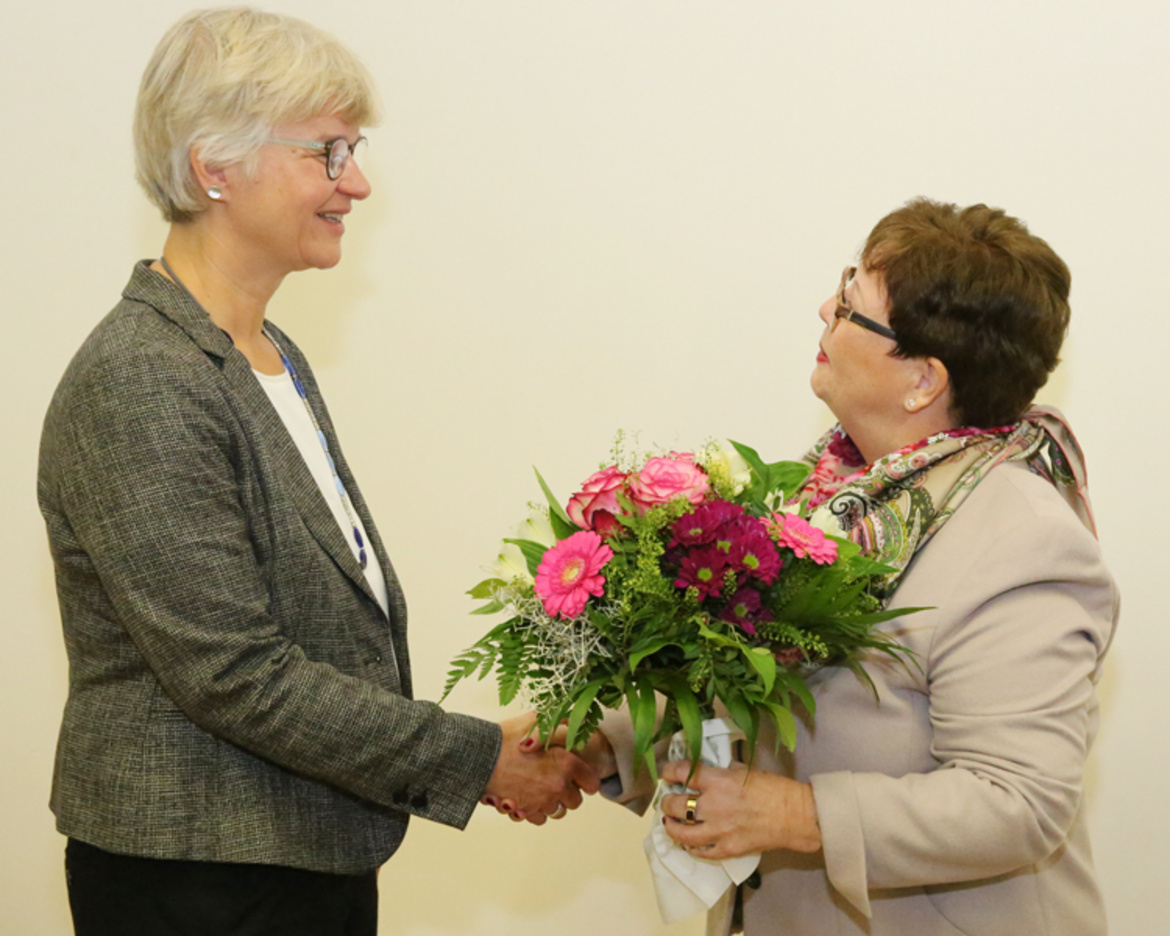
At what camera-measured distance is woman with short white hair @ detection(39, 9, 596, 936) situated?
152 centimetres

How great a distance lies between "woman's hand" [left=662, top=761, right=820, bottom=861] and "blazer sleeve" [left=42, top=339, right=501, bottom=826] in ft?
1.42

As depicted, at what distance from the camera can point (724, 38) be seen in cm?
254

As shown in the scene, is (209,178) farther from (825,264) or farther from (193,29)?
(825,264)

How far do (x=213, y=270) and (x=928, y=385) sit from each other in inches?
44.6

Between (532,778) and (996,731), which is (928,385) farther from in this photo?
(532,778)

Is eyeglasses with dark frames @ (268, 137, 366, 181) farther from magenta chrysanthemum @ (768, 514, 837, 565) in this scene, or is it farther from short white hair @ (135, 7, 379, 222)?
magenta chrysanthemum @ (768, 514, 837, 565)

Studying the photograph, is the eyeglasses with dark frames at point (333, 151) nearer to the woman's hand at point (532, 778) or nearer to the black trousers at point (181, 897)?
the woman's hand at point (532, 778)

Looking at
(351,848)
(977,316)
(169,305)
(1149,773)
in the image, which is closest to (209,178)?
(169,305)

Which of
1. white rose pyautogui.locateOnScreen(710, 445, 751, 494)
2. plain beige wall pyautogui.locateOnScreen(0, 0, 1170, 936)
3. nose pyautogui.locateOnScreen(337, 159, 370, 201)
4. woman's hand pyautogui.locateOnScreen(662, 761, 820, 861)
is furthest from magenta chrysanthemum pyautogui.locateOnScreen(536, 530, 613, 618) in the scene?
plain beige wall pyautogui.locateOnScreen(0, 0, 1170, 936)

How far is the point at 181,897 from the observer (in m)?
1.63

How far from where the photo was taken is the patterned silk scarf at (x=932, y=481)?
1746mm

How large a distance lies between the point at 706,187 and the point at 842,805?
1.49 meters

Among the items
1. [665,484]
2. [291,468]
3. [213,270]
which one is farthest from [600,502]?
[213,270]

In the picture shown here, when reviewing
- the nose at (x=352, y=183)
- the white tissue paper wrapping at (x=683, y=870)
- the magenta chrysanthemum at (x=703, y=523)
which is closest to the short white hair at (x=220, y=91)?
the nose at (x=352, y=183)
